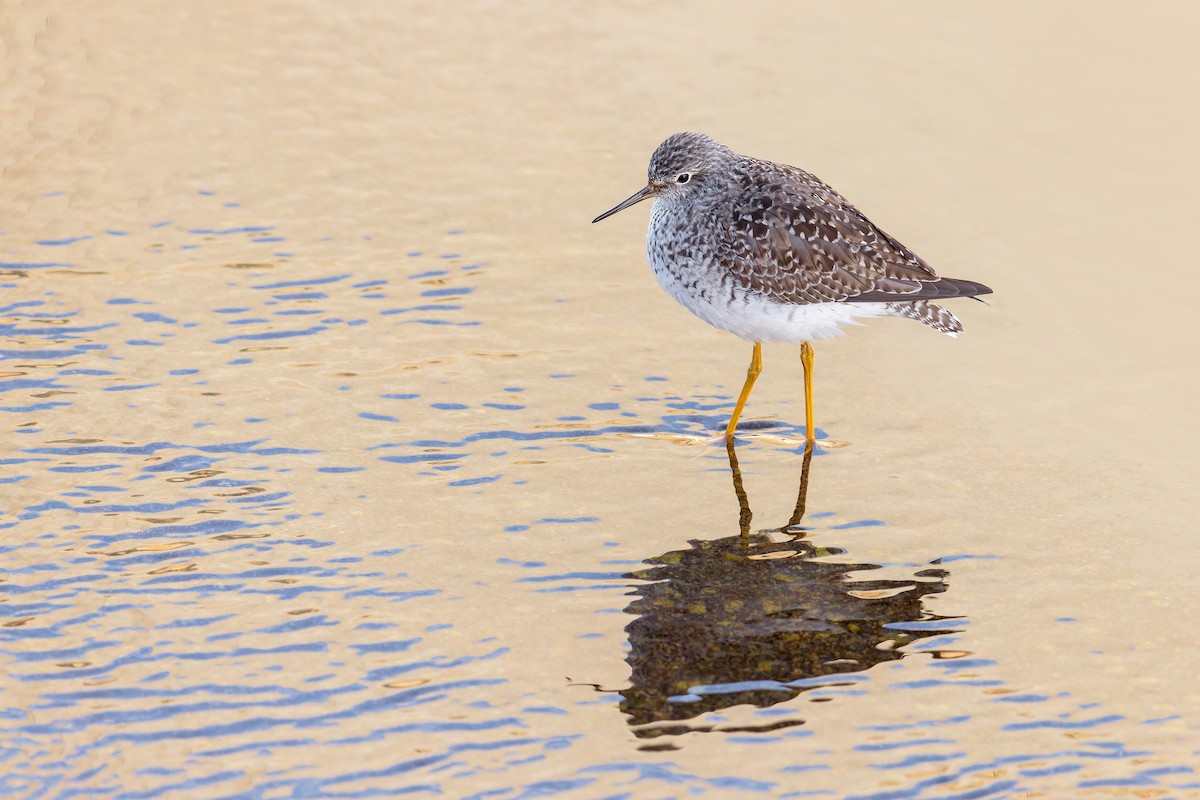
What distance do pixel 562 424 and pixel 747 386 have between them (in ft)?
4.57

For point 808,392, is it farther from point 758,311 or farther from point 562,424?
point 562,424

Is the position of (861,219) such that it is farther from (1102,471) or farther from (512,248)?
(512,248)

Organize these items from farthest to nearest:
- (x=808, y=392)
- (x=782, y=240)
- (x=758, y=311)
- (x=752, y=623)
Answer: (x=808, y=392), (x=782, y=240), (x=758, y=311), (x=752, y=623)

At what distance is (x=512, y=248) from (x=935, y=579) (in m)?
5.34

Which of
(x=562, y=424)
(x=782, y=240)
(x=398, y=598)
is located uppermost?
(x=782, y=240)

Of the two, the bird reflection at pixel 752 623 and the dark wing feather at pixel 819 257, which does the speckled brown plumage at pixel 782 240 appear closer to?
the dark wing feather at pixel 819 257

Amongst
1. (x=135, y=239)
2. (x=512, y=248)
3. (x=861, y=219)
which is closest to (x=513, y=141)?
(x=512, y=248)

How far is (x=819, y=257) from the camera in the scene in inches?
403

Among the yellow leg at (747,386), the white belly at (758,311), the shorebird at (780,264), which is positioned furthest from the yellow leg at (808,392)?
the yellow leg at (747,386)

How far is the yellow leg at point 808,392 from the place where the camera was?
10.3 meters

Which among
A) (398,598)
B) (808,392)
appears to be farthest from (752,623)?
(808,392)

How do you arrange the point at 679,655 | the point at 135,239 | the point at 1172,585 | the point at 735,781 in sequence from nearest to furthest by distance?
the point at 735,781 → the point at 679,655 → the point at 1172,585 → the point at 135,239

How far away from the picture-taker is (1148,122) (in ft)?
47.8

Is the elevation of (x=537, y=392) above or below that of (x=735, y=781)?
above
